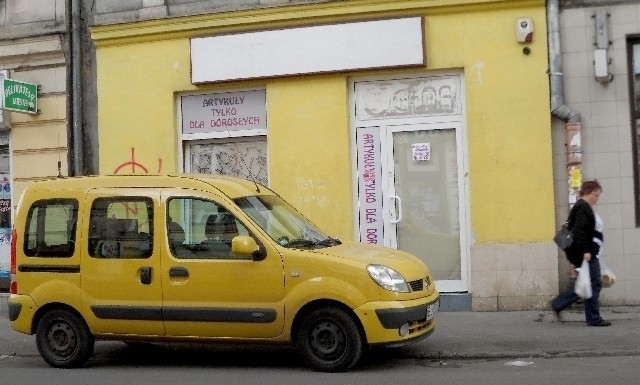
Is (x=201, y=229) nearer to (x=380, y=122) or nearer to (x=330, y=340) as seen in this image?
(x=330, y=340)

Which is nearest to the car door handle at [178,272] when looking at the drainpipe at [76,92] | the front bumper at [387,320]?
the front bumper at [387,320]

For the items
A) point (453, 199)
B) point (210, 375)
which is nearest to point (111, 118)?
point (453, 199)

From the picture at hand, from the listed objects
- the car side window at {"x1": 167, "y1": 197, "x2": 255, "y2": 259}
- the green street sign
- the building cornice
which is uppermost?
the building cornice

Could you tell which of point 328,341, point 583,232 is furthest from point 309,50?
point 328,341

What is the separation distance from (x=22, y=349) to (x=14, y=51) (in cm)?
582

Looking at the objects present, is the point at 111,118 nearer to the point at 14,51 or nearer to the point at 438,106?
the point at 14,51

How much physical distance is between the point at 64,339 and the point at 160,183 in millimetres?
1892

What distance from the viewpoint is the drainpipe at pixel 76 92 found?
548 inches

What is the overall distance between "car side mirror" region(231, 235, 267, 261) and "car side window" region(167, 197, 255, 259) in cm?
20

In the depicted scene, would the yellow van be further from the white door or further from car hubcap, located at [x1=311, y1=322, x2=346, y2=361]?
the white door

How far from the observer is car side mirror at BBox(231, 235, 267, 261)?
820 cm

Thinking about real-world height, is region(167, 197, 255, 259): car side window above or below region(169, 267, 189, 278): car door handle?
above

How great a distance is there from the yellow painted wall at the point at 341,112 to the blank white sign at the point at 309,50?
19 centimetres

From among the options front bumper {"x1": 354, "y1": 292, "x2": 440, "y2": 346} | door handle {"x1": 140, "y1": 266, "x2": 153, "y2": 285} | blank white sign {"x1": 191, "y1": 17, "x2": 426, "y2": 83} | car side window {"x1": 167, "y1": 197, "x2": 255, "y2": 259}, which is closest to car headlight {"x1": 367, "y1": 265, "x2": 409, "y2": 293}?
front bumper {"x1": 354, "y1": 292, "x2": 440, "y2": 346}
